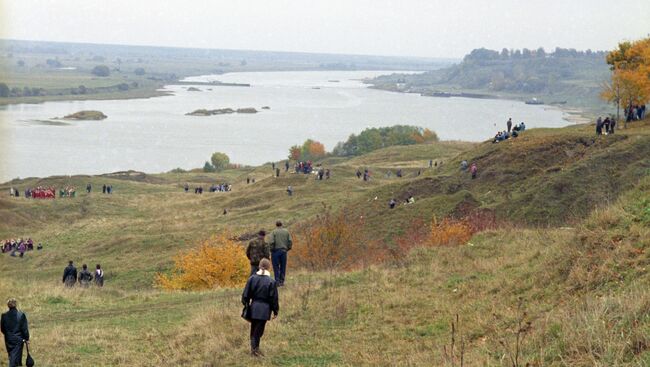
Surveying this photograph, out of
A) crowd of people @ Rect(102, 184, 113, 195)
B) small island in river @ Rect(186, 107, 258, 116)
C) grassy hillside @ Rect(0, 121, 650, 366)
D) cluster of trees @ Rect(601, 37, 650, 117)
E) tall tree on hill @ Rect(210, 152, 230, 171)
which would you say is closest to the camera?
grassy hillside @ Rect(0, 121, 650, 366)

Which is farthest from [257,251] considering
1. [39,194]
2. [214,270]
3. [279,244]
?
[39,194]

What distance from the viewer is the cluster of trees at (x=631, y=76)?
58875 millimetres

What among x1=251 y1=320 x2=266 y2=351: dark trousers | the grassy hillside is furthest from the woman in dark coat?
the grassy hillside

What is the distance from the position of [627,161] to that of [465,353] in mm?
31388

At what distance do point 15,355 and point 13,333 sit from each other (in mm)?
343

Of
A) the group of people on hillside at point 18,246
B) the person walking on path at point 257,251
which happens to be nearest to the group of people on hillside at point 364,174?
the group of people on hillside at point 18,246

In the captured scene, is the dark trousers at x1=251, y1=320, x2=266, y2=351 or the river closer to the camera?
the dark trousers at x1=251, y1=320, x2=266, y2=351

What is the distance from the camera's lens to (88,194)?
2719 inches

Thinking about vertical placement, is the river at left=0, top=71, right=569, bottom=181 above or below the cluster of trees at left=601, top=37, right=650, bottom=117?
below

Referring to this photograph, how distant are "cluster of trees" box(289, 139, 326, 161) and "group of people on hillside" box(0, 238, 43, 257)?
206 ft

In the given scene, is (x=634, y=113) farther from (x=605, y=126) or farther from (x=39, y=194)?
(x=39, y=194)

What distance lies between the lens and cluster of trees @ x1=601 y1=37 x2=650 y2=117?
58.9 meters

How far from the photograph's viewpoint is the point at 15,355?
11.4m

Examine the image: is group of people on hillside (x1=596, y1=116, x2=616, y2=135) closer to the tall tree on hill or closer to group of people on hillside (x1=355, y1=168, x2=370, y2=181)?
group of people on hillside (x1=355, y1=168, x2=370, y2=181)
